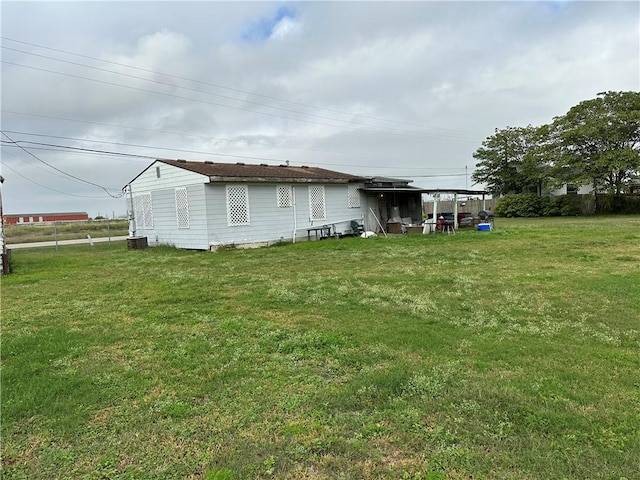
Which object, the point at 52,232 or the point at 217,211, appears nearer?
the point at 217,211

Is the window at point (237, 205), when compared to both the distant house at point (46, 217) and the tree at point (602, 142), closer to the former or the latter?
the tree at point (602, 142)

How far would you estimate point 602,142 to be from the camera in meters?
26.8

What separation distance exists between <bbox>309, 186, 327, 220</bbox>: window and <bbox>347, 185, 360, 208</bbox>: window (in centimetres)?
160

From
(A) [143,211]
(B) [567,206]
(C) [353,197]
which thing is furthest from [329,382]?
(B) [567,206]

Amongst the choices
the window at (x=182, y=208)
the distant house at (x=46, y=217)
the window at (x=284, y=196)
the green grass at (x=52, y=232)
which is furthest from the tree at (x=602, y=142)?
the distant house at (x=46, y=217)

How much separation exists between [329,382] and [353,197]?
50.9 feet

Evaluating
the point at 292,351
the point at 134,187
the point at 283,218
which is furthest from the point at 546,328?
the point at 134,187

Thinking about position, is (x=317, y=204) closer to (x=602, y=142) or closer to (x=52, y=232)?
(x=602, y=142)

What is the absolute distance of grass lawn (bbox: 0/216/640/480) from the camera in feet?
7.41

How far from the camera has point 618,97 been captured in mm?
26141

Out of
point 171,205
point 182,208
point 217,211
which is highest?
point 171,205

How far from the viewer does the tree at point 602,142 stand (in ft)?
83.1

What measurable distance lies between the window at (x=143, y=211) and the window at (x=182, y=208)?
2369mm

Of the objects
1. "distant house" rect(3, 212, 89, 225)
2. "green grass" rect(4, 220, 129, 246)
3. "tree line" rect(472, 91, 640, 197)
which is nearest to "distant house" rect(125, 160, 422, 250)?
"green grass" rect(4, 220, 129, 246)
